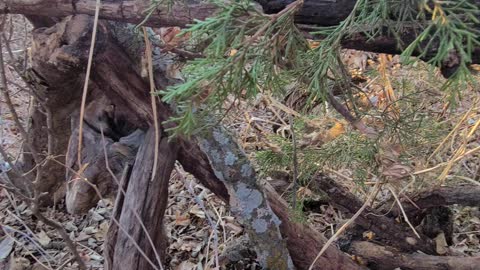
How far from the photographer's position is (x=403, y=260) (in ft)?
5.67

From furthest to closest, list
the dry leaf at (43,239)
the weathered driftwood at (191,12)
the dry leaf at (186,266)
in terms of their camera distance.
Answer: the dry leaf at (43,239)
the dry leaf at (186,266)
the weathered driftwood at (191,12)

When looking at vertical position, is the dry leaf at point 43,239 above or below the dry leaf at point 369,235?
below

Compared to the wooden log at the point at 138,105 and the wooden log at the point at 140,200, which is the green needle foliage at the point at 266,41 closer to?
the wooden log at the point at 138,105

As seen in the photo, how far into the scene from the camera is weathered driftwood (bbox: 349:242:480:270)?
1.66 metres

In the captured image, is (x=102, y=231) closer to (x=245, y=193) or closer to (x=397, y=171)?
(x=245, y=193)

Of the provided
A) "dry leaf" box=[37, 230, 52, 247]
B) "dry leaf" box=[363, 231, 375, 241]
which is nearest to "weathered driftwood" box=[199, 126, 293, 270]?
"dry leaf" box=[363, 231, 375, 241]

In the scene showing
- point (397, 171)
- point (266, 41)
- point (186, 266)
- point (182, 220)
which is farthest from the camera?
point (182, 220)

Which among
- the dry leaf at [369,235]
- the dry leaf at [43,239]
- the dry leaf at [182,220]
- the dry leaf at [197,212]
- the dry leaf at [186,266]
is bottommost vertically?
the dry leaf at [43,239]

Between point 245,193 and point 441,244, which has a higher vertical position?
point 245,193

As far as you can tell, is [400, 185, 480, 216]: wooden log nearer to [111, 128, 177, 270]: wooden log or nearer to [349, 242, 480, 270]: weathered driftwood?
[349, 242, 480, 270]: weathered driftwood

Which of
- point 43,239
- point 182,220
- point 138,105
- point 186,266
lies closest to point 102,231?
point 43,239

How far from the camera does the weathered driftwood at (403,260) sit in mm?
1658

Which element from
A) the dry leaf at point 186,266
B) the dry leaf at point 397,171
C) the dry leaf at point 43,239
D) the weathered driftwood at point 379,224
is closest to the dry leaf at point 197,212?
the dry leaf at point 186,266

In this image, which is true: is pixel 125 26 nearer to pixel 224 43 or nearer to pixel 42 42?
pixel 42 42
